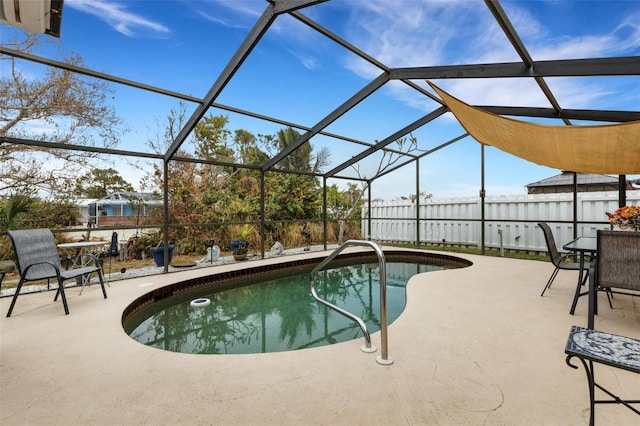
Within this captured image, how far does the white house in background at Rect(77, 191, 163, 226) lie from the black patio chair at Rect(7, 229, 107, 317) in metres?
2.81

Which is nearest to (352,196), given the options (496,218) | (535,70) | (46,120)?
(496,218)

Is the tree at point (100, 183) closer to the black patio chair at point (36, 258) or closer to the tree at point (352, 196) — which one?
the black patio chair at point (36, 258)

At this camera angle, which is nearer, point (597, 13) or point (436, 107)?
point (597, 13)

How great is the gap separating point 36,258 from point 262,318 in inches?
117

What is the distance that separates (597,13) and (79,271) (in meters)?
7.55

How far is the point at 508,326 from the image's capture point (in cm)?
323

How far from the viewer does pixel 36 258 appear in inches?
153

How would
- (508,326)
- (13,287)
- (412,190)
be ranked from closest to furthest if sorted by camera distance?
(508,326) < (13,287) < (412,190)

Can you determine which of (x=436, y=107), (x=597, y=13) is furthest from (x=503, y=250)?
(x=597, y=13)

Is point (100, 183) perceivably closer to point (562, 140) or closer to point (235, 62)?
point (235, 62)

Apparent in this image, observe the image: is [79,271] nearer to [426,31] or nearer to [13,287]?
[13,287]

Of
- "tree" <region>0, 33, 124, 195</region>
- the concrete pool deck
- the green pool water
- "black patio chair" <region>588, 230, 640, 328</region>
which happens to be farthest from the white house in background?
"black patio chair" <region>588, 230, 640, 328</region>

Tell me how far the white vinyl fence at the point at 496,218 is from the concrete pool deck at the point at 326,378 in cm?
498

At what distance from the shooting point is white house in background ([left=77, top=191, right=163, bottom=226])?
6777 millimetres
